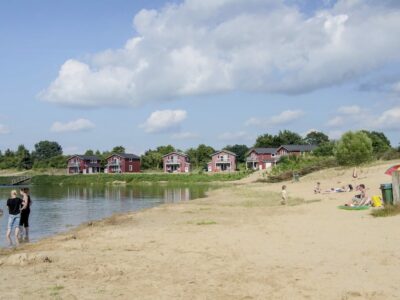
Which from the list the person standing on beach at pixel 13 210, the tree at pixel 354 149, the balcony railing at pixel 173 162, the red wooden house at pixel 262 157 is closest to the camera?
the person standing on beach at pixel 13 210

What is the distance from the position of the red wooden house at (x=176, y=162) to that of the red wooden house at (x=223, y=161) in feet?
24.1

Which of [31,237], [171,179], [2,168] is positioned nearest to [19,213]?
[31,237]

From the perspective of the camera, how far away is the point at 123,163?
130m

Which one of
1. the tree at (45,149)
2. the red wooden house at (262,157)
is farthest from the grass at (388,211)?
the tree at (45,149)

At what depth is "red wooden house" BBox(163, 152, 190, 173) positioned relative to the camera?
12444 cm

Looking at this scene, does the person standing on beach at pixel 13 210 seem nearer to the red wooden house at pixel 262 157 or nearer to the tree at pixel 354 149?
the tree at pixel 354 149

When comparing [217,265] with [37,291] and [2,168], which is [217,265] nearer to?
[37,291]

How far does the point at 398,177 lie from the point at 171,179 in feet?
264

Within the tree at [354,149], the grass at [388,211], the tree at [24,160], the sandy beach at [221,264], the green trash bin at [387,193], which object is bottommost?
the sandy beach at [221,264]

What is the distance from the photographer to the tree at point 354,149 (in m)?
54.2

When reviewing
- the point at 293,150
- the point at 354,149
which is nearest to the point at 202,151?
the point at 293,150

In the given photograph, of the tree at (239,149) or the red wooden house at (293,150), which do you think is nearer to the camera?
the red wooden house at (293,150)

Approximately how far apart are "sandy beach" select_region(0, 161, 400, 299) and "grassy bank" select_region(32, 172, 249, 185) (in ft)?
→ 244

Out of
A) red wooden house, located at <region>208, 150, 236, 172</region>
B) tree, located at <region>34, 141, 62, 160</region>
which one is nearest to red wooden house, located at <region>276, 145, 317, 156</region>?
red wooden house, located at <region>208, 150, 236, 172</region>
